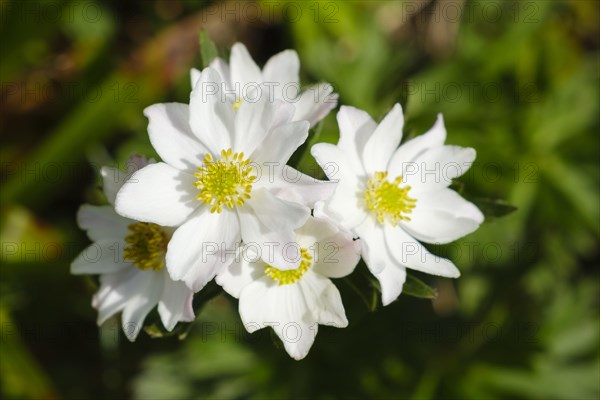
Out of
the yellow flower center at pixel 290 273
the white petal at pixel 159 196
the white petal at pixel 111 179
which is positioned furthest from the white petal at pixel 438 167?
the white petal at pixel 111 179

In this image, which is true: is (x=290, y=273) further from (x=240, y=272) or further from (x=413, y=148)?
(x=413, y=148)

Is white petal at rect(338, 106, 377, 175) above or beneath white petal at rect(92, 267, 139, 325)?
above

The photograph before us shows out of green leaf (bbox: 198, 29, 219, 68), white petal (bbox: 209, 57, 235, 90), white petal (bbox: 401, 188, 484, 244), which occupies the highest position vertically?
green leaf (bbox: 198, 29, 219, 68)

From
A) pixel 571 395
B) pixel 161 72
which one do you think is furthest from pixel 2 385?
pixel 571 395

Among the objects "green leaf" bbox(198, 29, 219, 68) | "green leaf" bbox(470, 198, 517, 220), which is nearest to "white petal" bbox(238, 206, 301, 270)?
"green leaf" bbox(198, 29, 219, 68)

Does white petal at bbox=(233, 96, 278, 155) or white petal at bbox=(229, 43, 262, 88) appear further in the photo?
white petal at bbox=(229, 43, 262, 88)

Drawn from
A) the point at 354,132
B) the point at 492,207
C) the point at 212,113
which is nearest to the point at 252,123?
the point at 212,113

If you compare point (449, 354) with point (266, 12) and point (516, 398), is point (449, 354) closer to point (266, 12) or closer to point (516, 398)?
point (516, 398)

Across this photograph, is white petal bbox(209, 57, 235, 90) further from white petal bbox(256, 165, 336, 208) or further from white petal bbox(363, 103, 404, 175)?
white petal bbox(363, 103, 404, 175)
